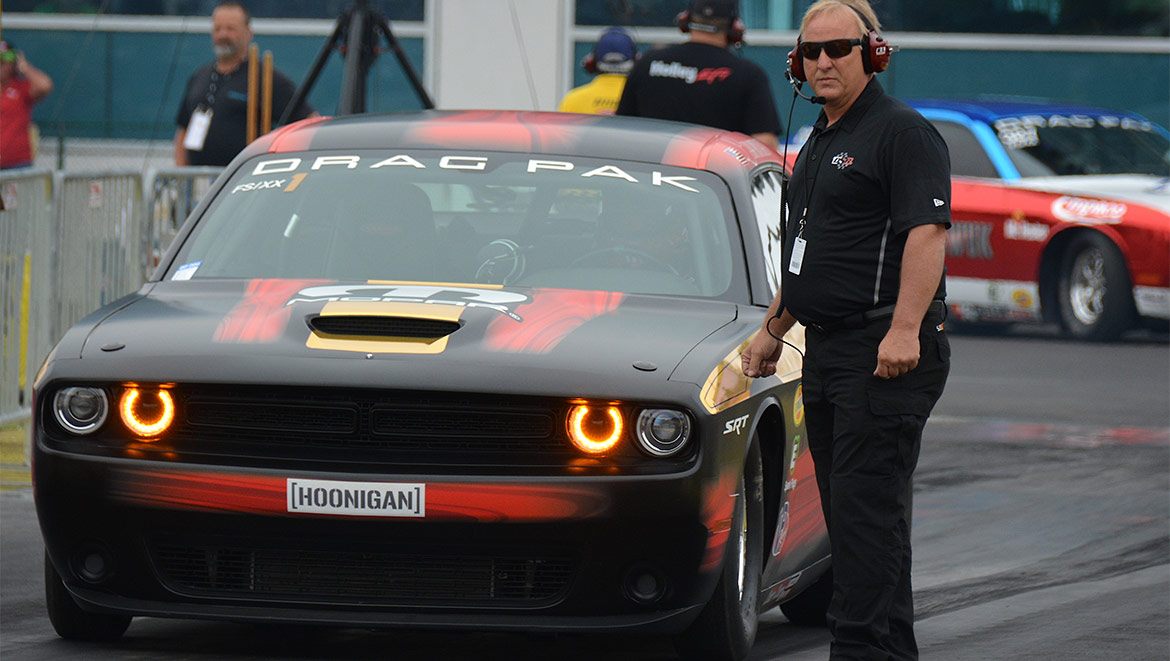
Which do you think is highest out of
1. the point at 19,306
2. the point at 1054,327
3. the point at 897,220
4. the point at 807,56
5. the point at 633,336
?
the point at 807,56

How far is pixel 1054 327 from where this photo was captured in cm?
1791

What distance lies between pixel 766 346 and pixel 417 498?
91cm

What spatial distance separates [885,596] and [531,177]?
6.15 feet

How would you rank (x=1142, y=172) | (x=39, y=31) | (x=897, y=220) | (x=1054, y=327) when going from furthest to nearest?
(x=39, y=31) < (x=1054, y=327) < (x=1142, y=172) < (x=897, y=220)

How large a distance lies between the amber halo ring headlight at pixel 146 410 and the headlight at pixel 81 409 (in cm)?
6

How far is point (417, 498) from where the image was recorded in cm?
518

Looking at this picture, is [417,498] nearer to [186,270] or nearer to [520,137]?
[186,270]

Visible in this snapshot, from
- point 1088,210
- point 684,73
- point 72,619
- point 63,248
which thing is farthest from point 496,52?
point 72,619

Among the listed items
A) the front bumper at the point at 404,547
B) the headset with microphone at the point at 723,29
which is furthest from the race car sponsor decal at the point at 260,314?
the headset with microphone at the point at 723,29

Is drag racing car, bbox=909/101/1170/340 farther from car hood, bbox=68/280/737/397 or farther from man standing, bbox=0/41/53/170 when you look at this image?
car hood, bbox=68/280/737/397

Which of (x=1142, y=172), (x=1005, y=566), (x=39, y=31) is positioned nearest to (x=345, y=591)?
(x=1005, y=566)

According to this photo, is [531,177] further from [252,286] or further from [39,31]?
[39,31]

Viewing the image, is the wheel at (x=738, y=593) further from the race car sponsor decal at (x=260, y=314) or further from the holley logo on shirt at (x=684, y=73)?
the holley logo on shirt at (x=684, y=73)

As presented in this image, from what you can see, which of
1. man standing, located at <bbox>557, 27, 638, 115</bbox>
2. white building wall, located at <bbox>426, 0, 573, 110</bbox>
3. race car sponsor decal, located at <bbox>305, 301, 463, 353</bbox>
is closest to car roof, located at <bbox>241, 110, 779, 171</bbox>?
race car sponsor decal, located at <bbox>305, 301, 463, 353</bbox>
